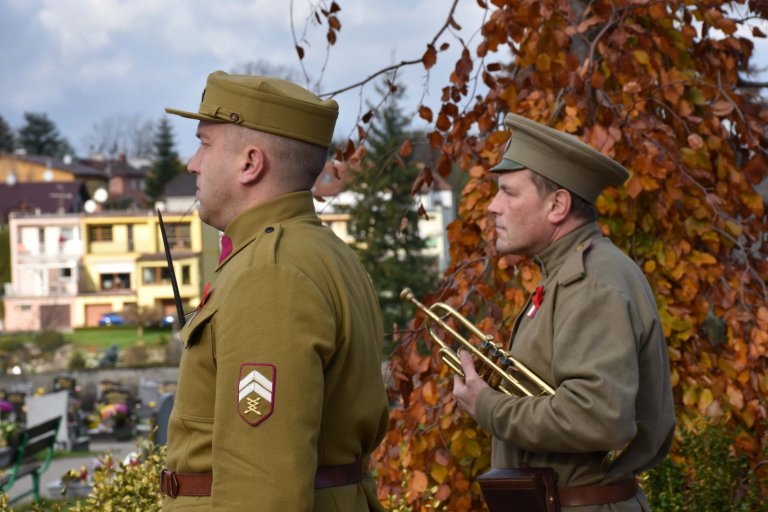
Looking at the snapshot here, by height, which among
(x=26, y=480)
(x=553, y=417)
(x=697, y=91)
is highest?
(x=697, y=91)

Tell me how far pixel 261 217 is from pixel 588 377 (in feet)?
3.37

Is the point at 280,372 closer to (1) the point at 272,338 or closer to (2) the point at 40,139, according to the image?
(1) the point at 272,338

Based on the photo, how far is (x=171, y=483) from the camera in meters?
2.41

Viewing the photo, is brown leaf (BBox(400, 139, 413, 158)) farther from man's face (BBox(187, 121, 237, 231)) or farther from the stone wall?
the stone wall

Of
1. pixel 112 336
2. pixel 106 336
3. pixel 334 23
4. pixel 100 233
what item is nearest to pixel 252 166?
pixel 334 23

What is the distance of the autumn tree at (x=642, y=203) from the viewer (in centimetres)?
502

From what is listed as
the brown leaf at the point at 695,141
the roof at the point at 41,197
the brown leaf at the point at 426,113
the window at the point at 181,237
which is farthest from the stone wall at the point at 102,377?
the roof at the point at 41,197

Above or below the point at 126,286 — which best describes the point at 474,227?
above

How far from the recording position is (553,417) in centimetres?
310

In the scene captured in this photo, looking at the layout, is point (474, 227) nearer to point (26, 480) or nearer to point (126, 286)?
point (26, 480)

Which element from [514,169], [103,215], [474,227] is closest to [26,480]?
[474,227]

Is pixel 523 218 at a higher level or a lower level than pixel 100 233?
higher

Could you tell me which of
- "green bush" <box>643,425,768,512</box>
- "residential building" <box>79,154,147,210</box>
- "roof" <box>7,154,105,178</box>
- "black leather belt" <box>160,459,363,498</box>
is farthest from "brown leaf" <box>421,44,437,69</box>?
"roof" <box>7,154,105,178</box>

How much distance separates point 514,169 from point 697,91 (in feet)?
7.16
